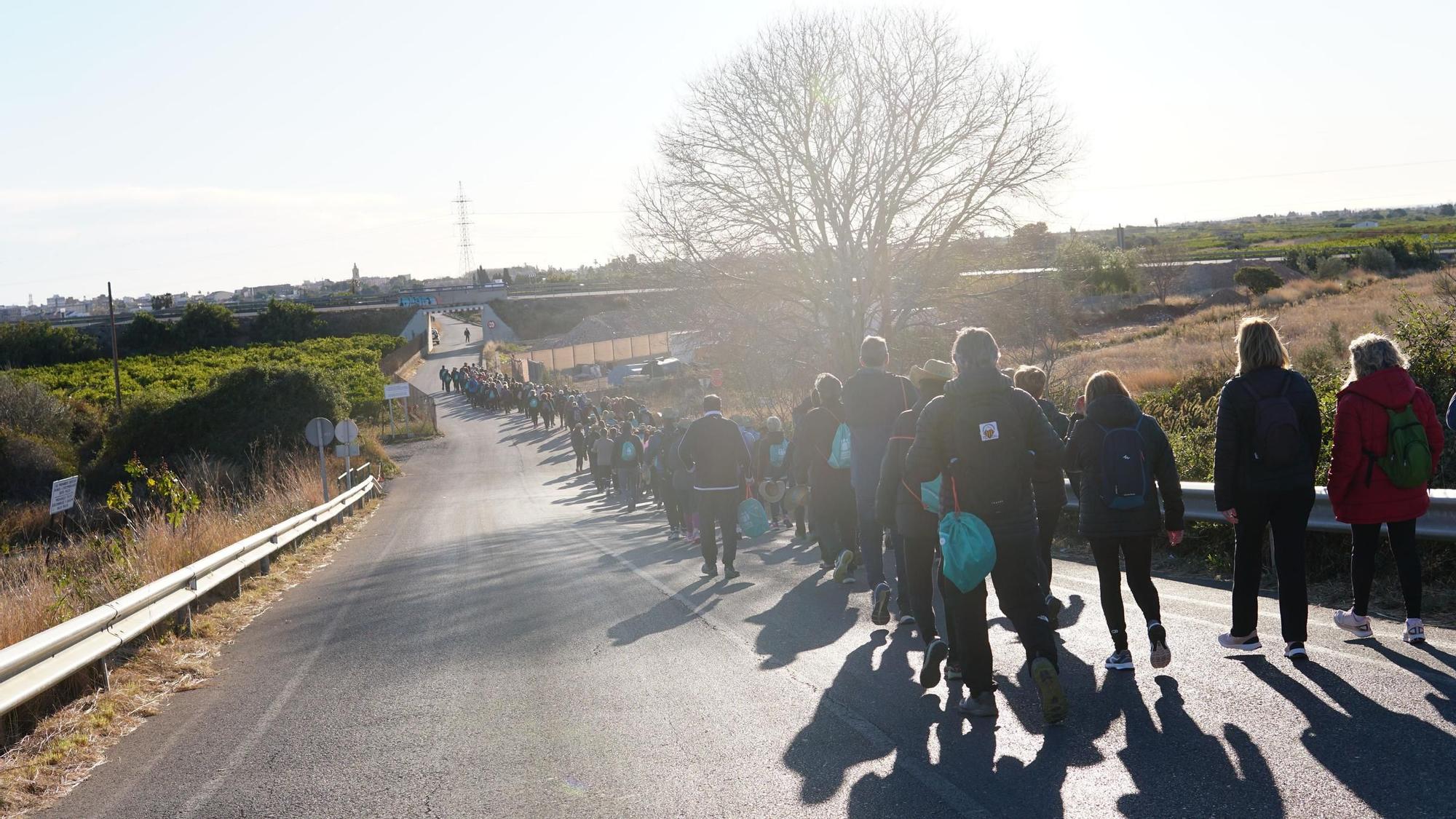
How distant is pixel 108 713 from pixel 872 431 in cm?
546

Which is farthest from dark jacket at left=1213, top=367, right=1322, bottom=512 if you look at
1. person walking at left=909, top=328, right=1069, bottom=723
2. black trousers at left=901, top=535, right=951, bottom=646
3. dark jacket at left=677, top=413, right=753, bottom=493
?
dark jacket at left=677, top=413, right=753, bottom=493

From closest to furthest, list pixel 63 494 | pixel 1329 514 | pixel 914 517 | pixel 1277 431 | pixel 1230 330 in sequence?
pixel 1277 431, pixel 914 517, pixel 1329 514, pixel 63 494, pixel 1230 330

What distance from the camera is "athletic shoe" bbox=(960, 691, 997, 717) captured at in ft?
19.1

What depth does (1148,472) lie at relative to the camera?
21.3ft

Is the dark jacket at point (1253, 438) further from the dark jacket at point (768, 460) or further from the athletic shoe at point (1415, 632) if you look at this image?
the dark jacket at point (768, 460)

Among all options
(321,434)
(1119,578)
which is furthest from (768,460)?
(321,434)

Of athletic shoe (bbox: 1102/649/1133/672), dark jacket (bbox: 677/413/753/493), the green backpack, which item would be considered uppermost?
the green backpack

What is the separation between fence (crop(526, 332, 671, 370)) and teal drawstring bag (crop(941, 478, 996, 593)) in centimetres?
7169

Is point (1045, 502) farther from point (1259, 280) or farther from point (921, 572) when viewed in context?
point (1259, 280)

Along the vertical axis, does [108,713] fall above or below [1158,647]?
below

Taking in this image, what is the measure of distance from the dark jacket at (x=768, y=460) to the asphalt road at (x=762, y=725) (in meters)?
4.39

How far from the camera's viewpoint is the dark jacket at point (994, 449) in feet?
18.8

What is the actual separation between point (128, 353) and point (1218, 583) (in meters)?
114

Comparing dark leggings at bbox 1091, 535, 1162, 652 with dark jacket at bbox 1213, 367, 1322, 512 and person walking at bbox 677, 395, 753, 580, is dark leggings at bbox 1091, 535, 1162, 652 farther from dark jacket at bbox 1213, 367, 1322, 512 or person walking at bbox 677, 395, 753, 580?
person walking at bbox 677, 395, 753, 580
